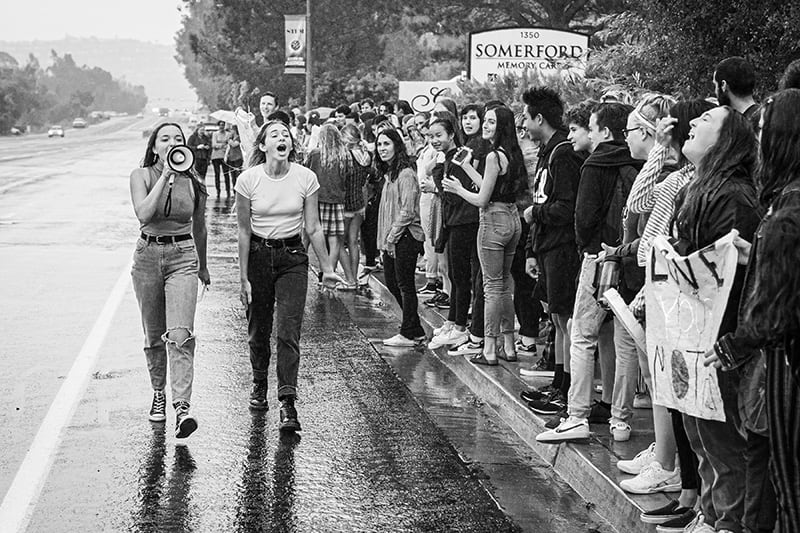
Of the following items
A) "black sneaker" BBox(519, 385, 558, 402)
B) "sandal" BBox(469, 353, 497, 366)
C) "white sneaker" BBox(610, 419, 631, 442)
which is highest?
"white sneaker" BBox(610, 419, 631, 442)

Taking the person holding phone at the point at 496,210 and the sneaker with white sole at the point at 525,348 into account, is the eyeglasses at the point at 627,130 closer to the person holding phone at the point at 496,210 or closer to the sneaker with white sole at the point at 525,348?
the person holding phone at the point at 496,210

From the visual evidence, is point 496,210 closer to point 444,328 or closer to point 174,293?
point 444,328

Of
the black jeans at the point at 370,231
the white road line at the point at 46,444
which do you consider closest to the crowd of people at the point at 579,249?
the white road line at the point at 46,444

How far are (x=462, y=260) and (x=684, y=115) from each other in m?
4.04

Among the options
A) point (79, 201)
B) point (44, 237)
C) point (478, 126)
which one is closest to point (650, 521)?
point (478, 126)

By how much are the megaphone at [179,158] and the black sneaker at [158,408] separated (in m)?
1.47

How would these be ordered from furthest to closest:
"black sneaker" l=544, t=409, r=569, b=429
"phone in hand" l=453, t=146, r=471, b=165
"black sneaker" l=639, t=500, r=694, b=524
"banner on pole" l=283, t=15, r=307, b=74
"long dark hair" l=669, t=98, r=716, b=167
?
"banner on pole" l=283, t=15, r=307, b=74 → "phone in hand" l=453, t=146, r=471, b=165 → "black sneaker" l=544, t=409, r=569, b=429 → "long dark hair" l=669, t=98, r=716, b=167 → "black sneaker" l=639, t=500, r=694, b=524

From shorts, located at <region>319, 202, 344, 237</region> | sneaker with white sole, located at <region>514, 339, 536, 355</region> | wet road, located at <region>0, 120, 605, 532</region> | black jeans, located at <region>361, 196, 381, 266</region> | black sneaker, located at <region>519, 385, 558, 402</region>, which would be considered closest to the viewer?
wet road, located at <region>0, 120, 605, 532</region>

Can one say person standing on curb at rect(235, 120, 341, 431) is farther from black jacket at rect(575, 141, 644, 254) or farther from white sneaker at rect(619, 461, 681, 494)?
white sneaker at rect(619, 461, 681, 494)

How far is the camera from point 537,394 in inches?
311

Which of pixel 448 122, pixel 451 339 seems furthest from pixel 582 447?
pixel 448 122

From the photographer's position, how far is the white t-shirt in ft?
25.3

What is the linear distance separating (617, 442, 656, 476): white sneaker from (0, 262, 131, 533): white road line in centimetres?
295

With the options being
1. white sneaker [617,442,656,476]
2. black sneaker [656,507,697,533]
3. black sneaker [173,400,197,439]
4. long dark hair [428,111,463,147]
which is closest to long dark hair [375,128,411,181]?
long dark hair [428,111,463,147]
